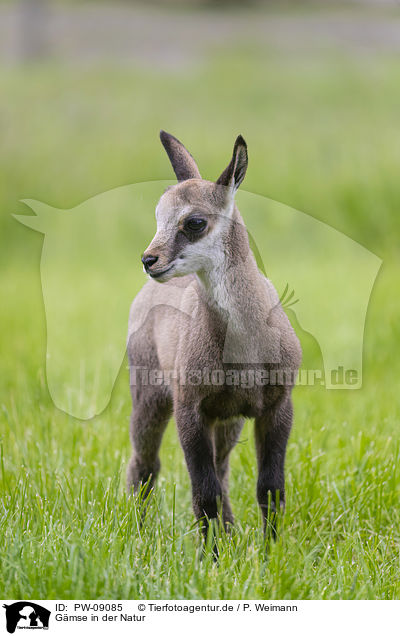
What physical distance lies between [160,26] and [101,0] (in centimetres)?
462

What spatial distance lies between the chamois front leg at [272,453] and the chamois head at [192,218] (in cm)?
68

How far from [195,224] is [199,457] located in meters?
0.94

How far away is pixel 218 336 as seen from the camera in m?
2.93

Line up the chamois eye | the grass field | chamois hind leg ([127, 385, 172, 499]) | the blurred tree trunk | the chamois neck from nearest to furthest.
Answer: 1. the chamois eye
2. the chamois neck
3. the grass field
4. chamois hind leg ([127, 385, 172, 499])
5. the blurred tree trunk

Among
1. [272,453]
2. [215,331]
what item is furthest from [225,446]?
[215,331]

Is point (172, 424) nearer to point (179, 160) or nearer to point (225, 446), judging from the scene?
point (225, 446)

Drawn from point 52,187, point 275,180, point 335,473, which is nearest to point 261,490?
point 335,473

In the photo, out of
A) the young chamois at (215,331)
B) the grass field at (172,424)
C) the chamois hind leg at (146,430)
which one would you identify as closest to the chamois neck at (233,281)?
Result: the young chamois at (215,331)

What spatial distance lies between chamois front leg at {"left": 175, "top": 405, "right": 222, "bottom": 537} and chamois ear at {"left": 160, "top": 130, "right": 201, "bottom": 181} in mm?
885

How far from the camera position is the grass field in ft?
9.96

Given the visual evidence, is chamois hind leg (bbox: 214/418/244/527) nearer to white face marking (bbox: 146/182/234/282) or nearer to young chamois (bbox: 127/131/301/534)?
young chamois (bbox: 127/131/301/534)

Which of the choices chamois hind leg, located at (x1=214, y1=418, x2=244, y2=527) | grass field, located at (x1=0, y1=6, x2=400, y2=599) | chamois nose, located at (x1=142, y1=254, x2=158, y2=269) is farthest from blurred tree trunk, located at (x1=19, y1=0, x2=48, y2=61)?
chamois nose, located at (x1=142, y1=254, x2=158, y2=269)

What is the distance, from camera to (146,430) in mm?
3680
